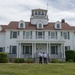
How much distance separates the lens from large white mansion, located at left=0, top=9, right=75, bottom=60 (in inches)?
1709

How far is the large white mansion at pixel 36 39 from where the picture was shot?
1709 inches

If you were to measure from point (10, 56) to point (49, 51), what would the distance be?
7259 mm

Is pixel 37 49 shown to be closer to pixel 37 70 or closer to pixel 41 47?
pixel 41 47

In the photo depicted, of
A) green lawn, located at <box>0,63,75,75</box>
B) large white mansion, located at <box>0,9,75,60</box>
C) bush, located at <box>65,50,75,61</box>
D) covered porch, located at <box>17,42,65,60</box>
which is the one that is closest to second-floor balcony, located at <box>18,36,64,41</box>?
large white mansion, located at <box>0,9,75,60</box>

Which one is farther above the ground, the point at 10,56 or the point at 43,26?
the point at 43,26

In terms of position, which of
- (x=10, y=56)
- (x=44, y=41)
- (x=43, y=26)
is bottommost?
(x=10, y=56)

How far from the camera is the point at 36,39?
43.8m

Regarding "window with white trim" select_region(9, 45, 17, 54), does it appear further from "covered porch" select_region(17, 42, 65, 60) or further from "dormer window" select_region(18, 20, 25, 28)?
"dormer window" select_region(18, 20, 25, 28)

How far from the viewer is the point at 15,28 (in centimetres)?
4569

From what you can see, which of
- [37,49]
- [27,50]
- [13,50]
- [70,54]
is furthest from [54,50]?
[13,50]

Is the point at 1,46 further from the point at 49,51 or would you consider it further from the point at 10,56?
the point at 49,51

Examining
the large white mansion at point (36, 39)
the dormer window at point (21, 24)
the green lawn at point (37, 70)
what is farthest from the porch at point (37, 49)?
the green lawn at point (37, 70)

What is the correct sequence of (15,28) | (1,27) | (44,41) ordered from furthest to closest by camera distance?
(1,27) → (15,28) → (44,41)

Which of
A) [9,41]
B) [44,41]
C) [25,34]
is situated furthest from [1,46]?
[44,41]
